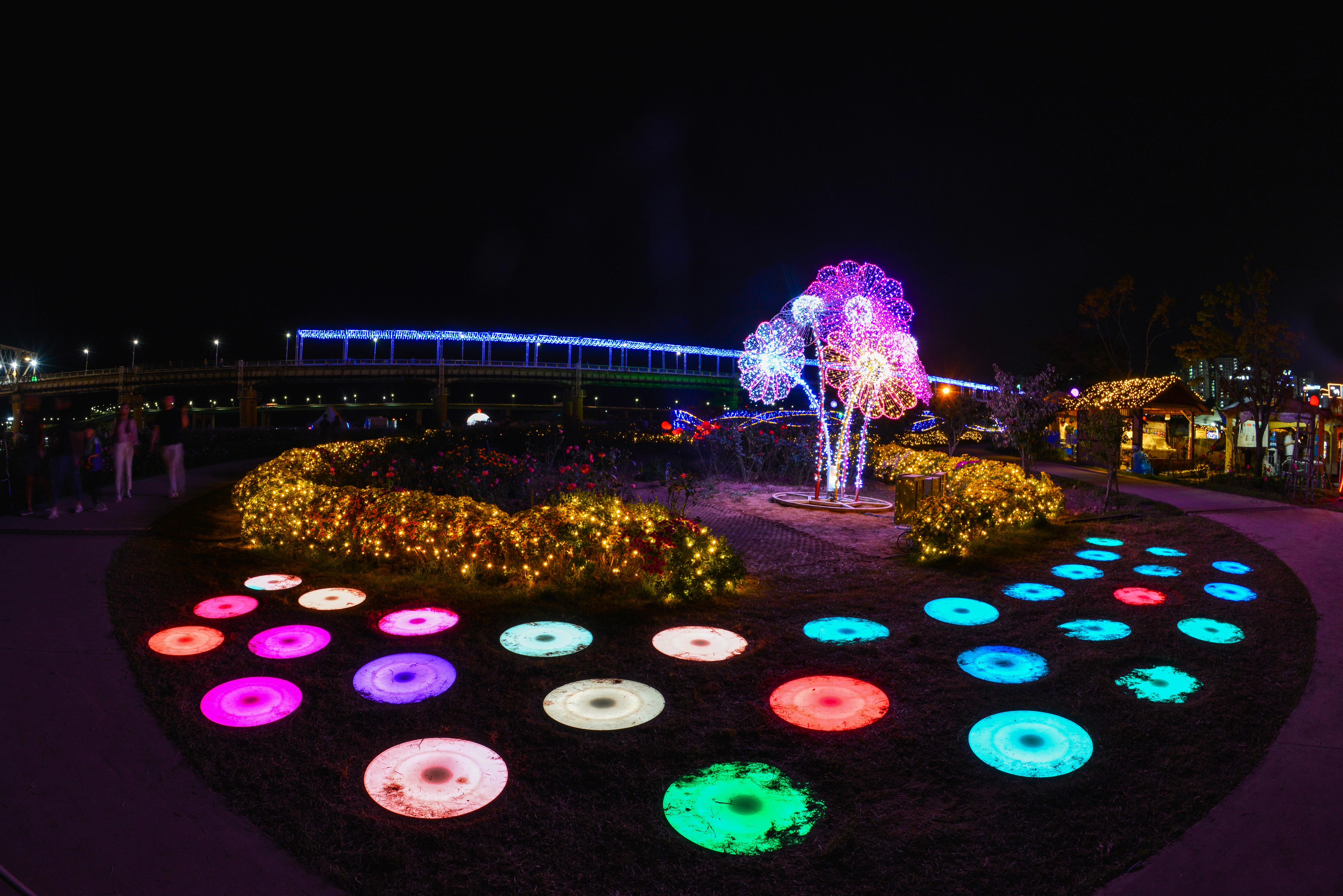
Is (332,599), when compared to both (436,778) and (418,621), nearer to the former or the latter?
(418,621)

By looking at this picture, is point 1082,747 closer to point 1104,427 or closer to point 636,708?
point 636,708

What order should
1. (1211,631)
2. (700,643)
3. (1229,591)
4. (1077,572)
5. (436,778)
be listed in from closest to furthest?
(436,778)
(700,643)
(1211,631)
(1229,591)
(1077,572)

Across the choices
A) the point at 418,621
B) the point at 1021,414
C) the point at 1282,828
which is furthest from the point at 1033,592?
the point at 1021,414

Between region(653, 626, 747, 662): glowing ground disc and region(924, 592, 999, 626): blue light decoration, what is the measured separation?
6.22 feet

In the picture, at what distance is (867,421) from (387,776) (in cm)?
1091

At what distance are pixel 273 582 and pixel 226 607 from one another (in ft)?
2.58

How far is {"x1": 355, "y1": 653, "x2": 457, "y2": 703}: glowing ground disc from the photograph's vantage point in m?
4.23

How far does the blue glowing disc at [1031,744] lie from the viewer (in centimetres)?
348

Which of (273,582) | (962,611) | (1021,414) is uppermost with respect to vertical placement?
(1021,414)

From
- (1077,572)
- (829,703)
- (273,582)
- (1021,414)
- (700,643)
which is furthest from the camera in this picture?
(1021,414)

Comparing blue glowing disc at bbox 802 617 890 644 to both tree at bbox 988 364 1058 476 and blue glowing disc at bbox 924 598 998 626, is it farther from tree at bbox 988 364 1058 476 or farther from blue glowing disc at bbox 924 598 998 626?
tree at bbox 988 364 1058 476

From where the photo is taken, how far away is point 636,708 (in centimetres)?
412

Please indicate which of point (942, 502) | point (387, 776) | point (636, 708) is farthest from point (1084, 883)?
point (942, 502)

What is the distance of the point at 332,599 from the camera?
6.18 meters
